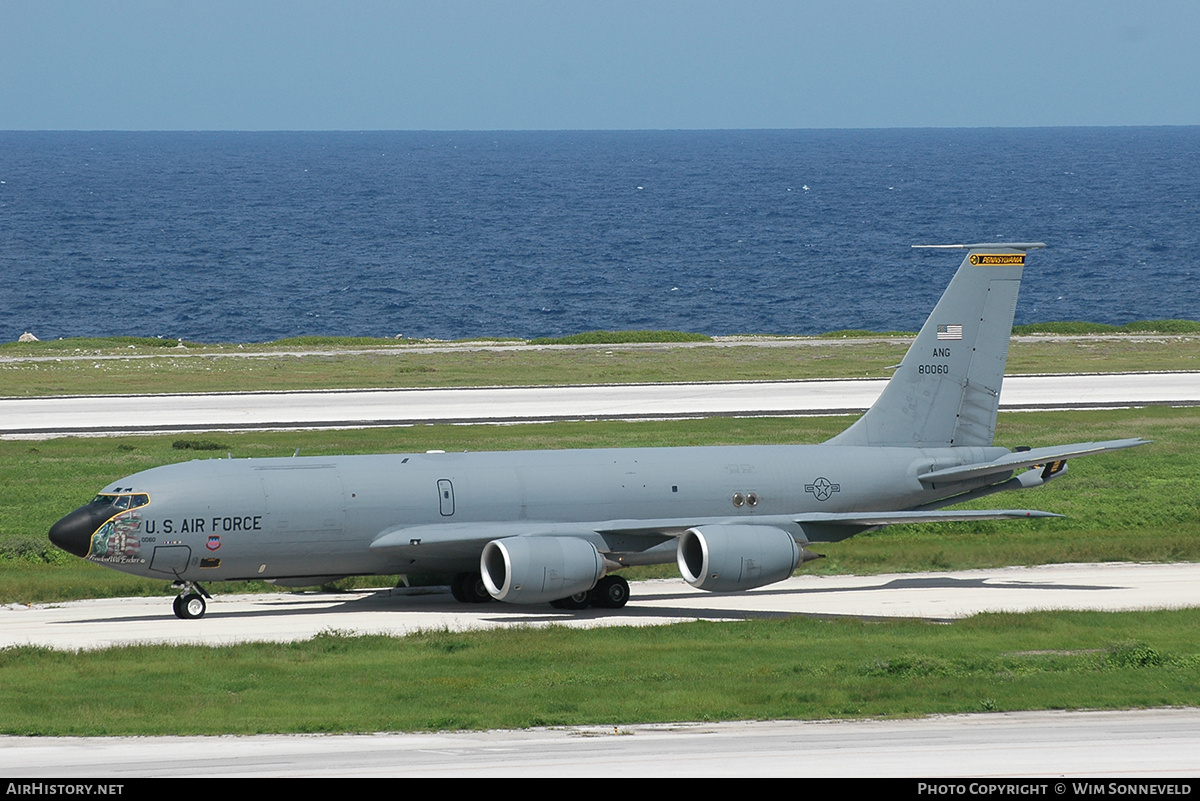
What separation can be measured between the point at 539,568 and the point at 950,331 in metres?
15.7

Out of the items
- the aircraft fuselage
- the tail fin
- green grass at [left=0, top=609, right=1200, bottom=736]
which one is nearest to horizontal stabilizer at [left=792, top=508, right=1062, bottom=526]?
the aircraft fuselage

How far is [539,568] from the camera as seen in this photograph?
35.6 metres

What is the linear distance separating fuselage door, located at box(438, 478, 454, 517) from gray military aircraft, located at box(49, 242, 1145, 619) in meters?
0.04

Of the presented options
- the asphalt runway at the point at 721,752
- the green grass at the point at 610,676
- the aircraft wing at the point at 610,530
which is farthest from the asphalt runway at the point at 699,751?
the aircraft wing at the point at 610,530

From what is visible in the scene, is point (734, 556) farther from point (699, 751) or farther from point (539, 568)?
point (699, 751)

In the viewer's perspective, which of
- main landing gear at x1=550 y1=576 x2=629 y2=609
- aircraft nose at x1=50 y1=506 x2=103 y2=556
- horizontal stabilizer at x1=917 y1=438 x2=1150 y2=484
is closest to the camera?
aircraft nose at x1=50 y1=506 x2=103 y2=556

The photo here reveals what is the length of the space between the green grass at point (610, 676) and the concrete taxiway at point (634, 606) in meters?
2.52

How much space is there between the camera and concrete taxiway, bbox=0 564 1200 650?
3462 centimetres

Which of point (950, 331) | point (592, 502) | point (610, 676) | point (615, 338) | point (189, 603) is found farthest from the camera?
point (615, 338)

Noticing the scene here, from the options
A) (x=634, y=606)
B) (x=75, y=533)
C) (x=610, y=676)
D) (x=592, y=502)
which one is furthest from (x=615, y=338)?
(x=610, y=676)

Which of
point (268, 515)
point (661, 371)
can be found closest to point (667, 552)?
point (268, 515)

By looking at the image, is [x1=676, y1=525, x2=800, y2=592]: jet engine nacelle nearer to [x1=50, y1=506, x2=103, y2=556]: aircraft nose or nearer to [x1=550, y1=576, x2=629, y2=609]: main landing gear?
[x1=550, y1=576, x2=629, y2=609]: main landing gear

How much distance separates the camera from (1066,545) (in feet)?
149
